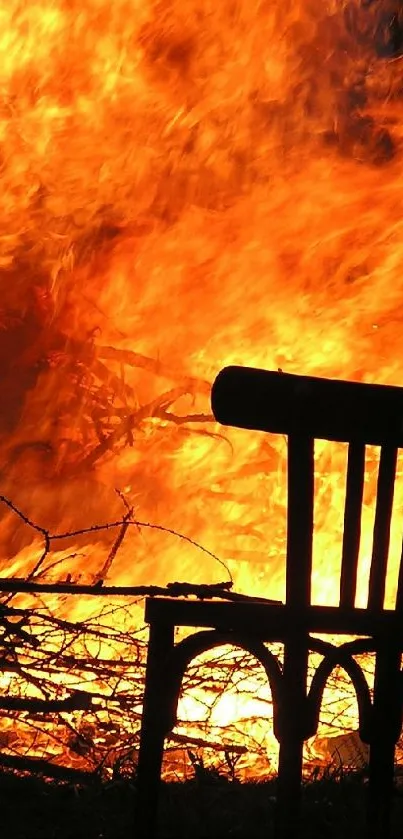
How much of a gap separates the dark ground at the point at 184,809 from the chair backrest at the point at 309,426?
3.61 feet

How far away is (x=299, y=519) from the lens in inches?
109

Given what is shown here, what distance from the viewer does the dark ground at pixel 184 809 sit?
10.9ft

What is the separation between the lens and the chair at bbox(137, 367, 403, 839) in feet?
8.83

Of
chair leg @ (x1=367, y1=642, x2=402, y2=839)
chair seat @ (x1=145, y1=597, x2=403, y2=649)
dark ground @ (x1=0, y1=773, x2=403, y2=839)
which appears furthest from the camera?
dark ground @ (x1=0, y1=773, x2=403, y2=839)

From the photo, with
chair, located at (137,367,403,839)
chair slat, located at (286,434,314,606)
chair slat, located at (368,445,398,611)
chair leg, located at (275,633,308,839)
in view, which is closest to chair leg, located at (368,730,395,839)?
chair, located at (137,367,403,839)

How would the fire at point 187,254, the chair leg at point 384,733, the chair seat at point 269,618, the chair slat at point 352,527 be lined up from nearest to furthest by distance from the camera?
the chair seat at point 269,618 → the chair slat at point 352,527 → the chair leg at point 384,733 → the fire at point 187,254

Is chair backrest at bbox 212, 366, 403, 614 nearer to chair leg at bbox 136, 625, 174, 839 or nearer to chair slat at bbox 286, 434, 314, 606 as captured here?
chair slat at bbox 286, 434, 314, 606

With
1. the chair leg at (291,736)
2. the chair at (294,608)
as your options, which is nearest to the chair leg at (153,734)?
the chair at (294,608)

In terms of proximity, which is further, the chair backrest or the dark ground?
the dark ground

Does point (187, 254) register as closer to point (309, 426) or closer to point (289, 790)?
point (309, 426)

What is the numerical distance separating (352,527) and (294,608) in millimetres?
287

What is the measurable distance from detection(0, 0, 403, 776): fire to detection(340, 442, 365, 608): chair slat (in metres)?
2.70

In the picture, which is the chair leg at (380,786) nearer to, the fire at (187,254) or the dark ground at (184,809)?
the dark ground at (184,809)

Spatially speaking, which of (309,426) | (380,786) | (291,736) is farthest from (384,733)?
(309,426)
